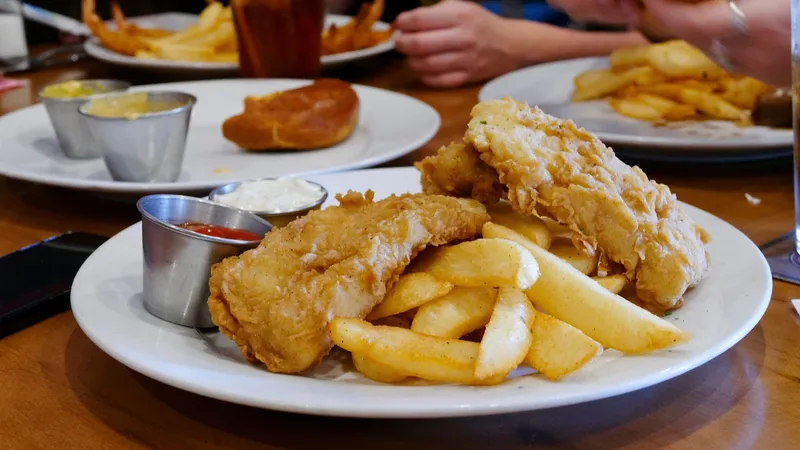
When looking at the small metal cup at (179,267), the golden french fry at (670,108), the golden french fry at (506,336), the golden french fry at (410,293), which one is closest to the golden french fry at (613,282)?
the golden french fry at (506,336)

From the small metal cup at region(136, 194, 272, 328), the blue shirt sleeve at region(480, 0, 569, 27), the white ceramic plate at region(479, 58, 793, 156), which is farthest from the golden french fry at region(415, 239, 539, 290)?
the blue shirt sleeve at region(480, 0, 569, 27)

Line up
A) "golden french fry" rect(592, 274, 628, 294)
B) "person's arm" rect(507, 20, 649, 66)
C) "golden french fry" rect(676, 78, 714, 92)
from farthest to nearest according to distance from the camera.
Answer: "person's arm" rect(507, 20, 649, 66)
"golden french fry" rect(676, 78, 714, 92)
"golden french fry" rect(592, 274, 628, 294)

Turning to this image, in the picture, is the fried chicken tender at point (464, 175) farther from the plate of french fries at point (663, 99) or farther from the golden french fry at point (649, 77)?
the golden french fry at point (649, 77)

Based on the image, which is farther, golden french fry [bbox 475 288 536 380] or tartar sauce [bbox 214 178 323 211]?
tartar sauce [bbox 214 178 323 211]

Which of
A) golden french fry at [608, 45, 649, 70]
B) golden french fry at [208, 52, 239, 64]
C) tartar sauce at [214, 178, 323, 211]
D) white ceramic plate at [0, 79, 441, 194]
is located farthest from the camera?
golden french fry at [208, 52, 239, 64]

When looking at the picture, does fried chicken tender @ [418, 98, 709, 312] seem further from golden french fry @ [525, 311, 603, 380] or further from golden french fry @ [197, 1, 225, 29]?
golden french fry @ [197, 1, 225, 29]

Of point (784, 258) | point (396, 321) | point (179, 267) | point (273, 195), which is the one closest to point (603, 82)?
point (784, 258)
